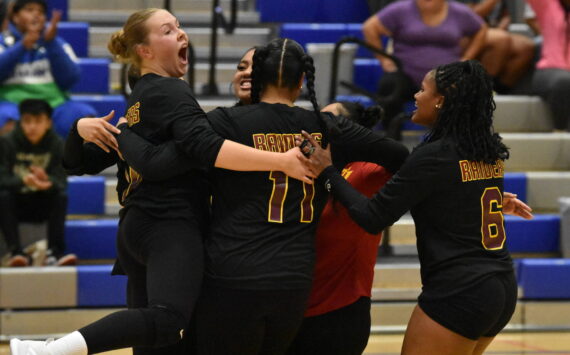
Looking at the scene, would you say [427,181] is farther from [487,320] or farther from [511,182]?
[511,182]

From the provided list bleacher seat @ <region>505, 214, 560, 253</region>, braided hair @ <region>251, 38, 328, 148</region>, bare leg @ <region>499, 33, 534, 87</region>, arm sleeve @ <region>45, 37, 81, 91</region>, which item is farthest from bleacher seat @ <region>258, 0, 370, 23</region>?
braided hair @ <region>251, 38, 328, 148</region>

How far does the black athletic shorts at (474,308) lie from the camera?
293 cm

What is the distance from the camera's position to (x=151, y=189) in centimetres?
306

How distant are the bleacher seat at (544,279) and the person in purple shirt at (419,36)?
1.30 m

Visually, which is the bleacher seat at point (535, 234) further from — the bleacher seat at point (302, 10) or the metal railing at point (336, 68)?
the bleacher seat at point (302, 10)

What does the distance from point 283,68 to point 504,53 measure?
4248 mm

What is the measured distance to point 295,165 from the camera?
284 cm

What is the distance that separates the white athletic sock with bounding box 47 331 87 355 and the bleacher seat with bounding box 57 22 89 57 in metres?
4.35

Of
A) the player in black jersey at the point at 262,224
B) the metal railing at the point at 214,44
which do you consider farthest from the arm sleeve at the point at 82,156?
the metal railing at the point at 214,44

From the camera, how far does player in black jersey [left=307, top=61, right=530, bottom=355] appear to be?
115 inches

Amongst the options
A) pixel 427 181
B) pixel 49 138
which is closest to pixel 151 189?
pixel 427 181

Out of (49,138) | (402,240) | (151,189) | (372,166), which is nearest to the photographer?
(151,189)

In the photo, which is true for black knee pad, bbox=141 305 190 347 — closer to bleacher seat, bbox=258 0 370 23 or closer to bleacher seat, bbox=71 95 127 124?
bleacher seat, bbox=71 95 127 124

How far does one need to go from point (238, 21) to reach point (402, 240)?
2.34 metres
